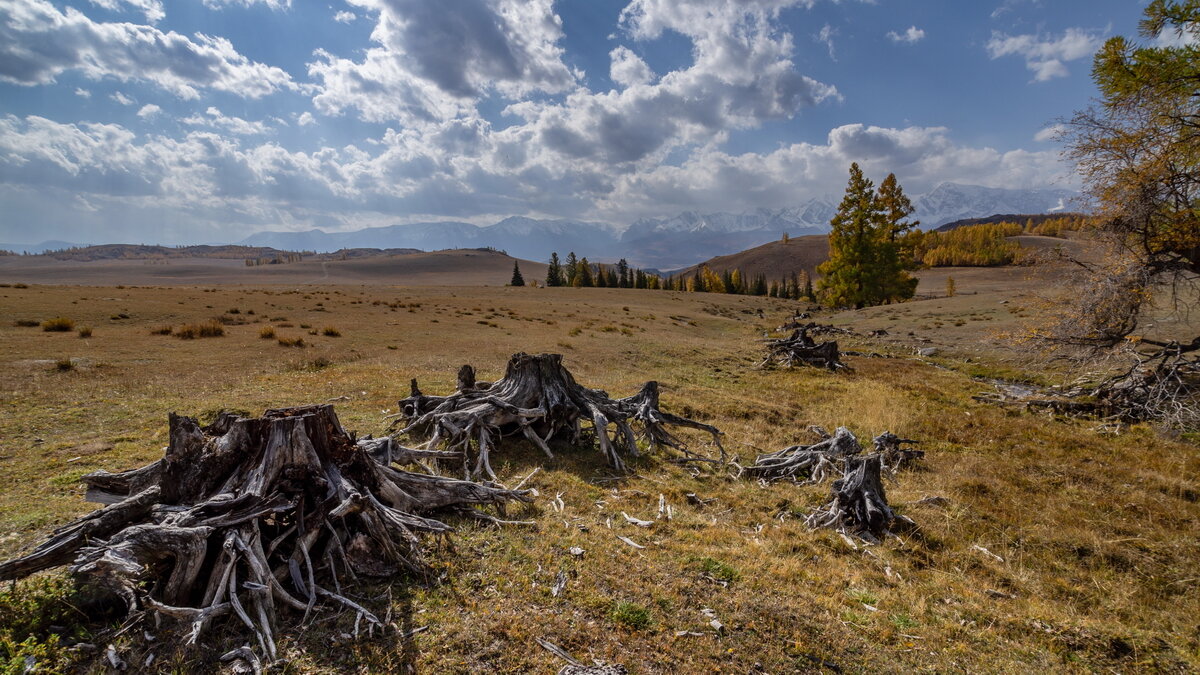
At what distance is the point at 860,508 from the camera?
330 inches

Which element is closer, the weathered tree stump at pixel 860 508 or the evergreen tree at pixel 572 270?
the weathered tree stump at pixel 860 508

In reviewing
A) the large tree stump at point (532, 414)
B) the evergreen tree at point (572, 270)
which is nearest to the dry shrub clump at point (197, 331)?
the large tree stump at point (532, 414)

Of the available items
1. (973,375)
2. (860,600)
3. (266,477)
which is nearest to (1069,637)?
(860,600)

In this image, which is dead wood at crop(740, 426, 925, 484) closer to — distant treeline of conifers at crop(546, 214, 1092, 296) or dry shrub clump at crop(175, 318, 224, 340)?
dry shrub clump at crop(175, 318, 224, 340)

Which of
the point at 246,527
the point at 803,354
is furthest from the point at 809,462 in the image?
the point at 803,354

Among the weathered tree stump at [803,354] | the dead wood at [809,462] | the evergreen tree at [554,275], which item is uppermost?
the evergreen tree at [554,275]

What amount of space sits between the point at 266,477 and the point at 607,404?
766cm

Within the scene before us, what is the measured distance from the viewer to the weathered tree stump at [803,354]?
25.5 meters

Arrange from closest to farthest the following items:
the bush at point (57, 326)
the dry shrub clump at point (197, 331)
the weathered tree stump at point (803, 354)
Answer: the bush at point (57, 326) < the dry shrub clump at point (197, 331) < the weathered tree stump at point (803, 354)

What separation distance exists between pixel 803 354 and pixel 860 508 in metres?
19.9

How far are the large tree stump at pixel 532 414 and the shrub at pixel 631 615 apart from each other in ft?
16.0

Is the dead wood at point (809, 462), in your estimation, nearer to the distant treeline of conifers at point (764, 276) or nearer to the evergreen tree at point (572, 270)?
the distant treeline of conifers at point (764, 276)

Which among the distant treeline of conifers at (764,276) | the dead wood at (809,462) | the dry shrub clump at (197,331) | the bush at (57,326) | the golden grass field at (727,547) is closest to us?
the golden grass field at (727,547)

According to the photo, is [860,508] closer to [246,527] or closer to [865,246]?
[246,527]
